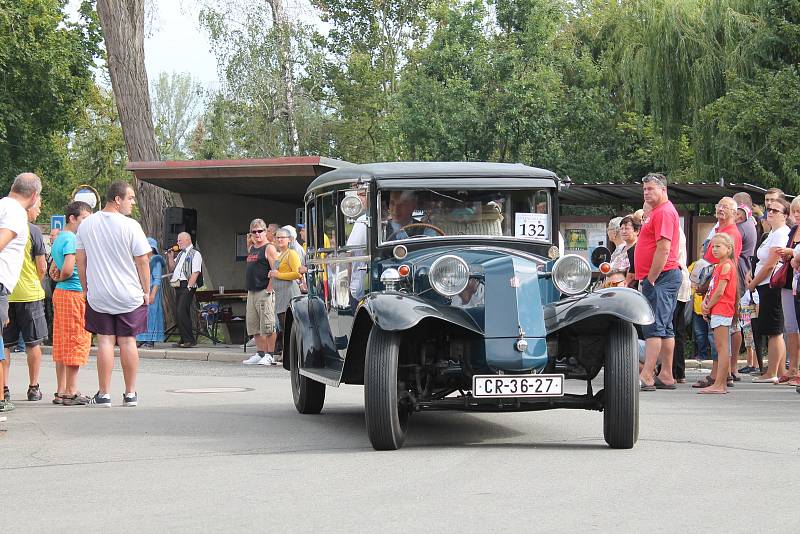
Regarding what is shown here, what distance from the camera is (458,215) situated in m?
9.34

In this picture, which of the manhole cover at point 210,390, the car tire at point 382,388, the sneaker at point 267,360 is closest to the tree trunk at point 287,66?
the sneaker at point 267,360

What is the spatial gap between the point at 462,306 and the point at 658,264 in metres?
4.19

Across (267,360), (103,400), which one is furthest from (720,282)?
(267,360)

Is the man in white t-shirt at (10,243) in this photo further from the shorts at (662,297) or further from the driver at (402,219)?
the shorts at (662,297)

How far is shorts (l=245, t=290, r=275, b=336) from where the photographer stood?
17.3 metres

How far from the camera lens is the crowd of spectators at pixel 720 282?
12094 mm

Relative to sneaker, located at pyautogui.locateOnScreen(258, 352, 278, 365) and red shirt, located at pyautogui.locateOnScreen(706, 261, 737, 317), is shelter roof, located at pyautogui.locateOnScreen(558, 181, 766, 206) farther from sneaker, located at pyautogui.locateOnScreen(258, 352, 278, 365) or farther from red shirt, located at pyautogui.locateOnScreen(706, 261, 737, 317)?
red shirt, located at pyautogui.locateOnScreen(706, 261, 737, 317)

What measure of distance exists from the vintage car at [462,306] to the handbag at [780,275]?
4245mm

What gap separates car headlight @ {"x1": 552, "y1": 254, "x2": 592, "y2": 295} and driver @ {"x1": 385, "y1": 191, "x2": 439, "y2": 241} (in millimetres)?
1050

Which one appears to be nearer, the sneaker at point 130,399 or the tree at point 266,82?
the sneaker at point 130,399

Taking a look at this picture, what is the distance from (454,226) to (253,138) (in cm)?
4395

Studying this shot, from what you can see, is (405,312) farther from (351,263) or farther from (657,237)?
(657,237)

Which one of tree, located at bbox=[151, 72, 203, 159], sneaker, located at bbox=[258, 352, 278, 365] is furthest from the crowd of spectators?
tree, located at bbox=[151, 72, 203, 159]

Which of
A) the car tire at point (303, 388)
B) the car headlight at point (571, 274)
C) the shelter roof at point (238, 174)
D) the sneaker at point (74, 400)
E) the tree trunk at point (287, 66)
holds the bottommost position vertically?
the sneaker at point (74, 400)
